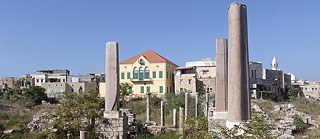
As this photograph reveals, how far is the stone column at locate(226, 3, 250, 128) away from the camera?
337 inches

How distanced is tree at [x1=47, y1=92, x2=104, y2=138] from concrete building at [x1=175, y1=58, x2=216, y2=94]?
3016 centimetres

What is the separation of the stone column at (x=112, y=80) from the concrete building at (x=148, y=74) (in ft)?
100

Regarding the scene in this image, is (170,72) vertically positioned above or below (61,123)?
above

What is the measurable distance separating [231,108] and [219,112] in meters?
4.08

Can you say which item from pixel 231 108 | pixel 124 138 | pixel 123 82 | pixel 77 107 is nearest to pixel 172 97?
pixel 123 82

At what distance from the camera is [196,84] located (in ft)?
145

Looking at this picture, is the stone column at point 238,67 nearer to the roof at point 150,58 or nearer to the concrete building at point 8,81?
the roof at point 150,58

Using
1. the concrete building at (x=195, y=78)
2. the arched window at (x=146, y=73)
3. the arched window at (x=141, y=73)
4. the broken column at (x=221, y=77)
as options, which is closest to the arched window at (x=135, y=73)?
the arched window at (x=141, y=73)

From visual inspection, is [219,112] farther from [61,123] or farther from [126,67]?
[126,67]

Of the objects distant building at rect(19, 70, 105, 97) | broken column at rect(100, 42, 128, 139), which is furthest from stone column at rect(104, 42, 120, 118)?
distant building at rect(19, 70, 105, 97)

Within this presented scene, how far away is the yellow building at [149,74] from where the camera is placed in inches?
1802

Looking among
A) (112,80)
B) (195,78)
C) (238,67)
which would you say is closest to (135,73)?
(195,78)

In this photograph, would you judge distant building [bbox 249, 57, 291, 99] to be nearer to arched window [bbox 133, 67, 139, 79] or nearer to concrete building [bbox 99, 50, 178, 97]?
concrete building [bbox 99, 50, 178, 97]

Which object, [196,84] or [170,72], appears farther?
[170,72]
